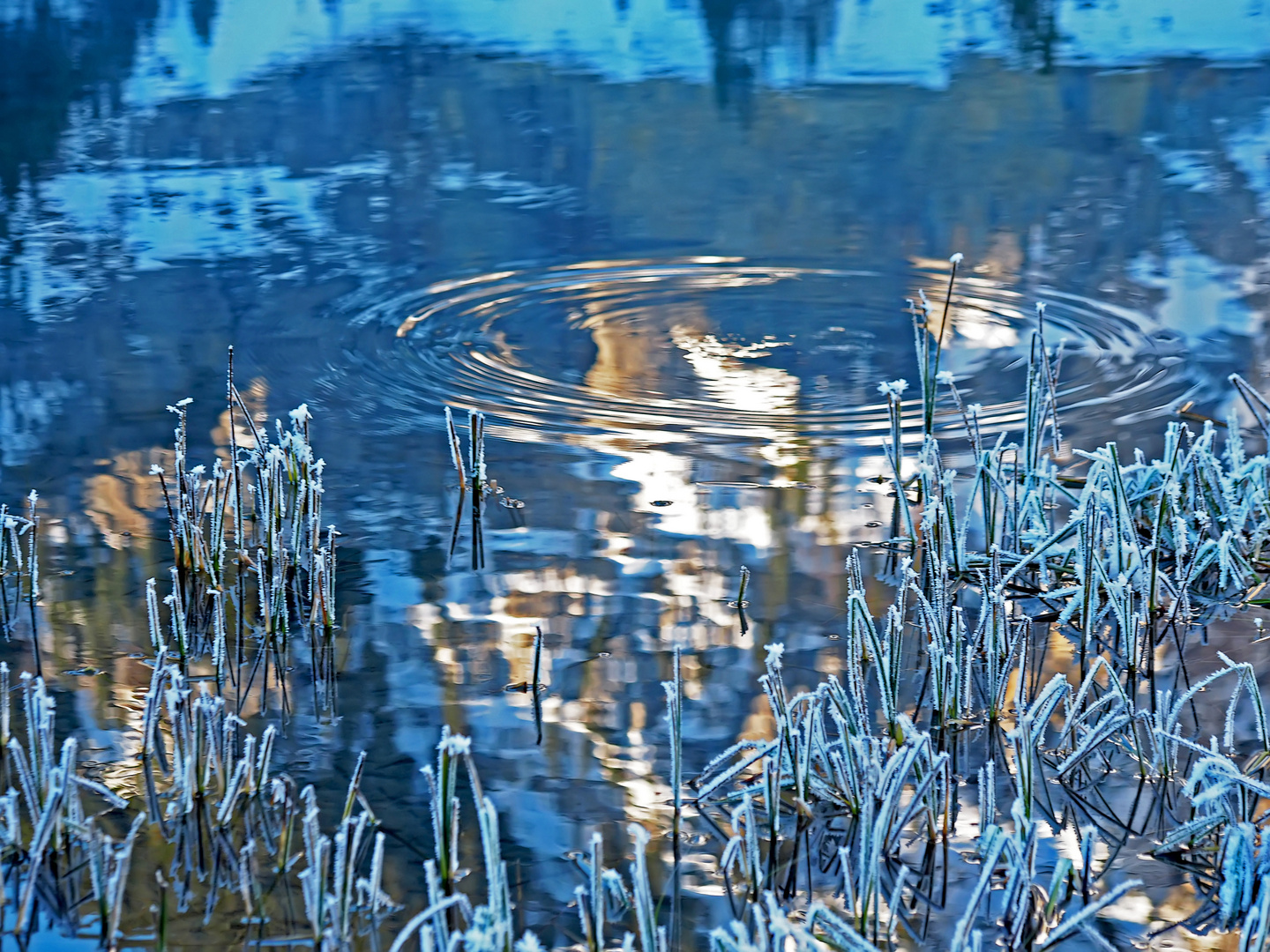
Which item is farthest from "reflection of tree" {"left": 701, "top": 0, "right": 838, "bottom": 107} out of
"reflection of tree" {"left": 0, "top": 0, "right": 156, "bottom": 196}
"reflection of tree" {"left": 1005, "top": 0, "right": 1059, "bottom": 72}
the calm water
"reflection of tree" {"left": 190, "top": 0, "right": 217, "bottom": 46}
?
"reflection of tree" {"left": 0, "top": 0, "right": 156, "bottom": 196}

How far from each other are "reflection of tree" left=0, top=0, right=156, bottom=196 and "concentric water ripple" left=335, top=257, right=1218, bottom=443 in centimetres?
385

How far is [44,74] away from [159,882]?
10.7 metres

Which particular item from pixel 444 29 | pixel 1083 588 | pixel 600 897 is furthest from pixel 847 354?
pixel 444 29

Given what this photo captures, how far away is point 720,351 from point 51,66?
27.1 ft

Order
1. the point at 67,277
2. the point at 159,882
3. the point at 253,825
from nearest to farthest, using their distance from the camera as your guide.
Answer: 1. the point at 159,882
2. the point at 253,825
3. the point at 67,277

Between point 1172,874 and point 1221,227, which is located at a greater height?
point 1221,227

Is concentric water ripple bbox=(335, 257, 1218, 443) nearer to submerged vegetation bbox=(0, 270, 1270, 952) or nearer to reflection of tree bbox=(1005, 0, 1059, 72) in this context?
submerged vegetation bbox=(0, 270, 1270, 952)

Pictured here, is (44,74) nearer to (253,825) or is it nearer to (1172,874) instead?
(253,825)

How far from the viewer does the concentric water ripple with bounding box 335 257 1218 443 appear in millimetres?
6027

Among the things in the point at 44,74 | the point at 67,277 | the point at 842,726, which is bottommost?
the point at 842,726

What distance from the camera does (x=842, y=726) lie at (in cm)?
346

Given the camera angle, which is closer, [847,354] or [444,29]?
[847,354]

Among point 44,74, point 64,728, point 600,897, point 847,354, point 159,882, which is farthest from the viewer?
point 44,74

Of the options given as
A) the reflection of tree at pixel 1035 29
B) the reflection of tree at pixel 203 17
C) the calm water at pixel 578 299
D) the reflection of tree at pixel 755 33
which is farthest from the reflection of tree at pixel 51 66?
the reflection of tree at pixel 1035 29
